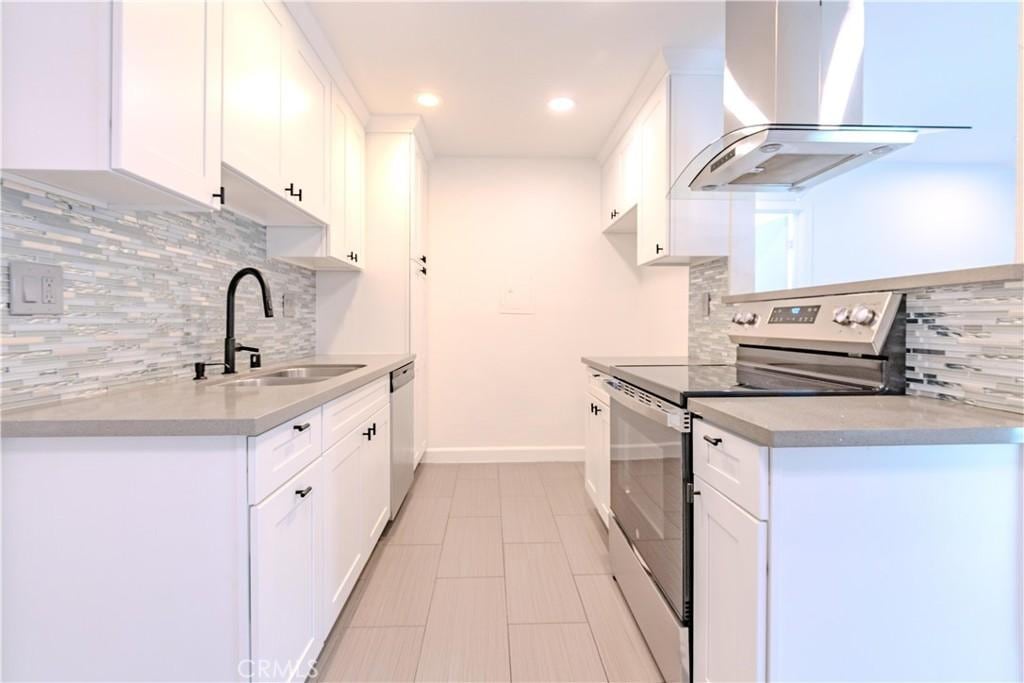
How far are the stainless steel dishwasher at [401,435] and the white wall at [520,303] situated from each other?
29.1 inches

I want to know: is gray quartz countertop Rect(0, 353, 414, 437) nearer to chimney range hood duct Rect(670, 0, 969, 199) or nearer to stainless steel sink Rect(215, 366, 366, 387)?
stainless steel sink Rect(215, 366, 366, 387)

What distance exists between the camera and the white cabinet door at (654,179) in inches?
91.7

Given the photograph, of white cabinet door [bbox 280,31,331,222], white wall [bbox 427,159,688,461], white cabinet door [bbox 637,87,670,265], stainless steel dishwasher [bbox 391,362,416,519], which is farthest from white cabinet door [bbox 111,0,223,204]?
white wall [bbox 427,159,688,461]

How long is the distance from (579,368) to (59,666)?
125 inches

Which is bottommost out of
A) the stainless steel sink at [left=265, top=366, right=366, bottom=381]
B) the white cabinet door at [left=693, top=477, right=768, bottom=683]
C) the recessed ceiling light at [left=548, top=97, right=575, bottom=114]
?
the white cabinet door at [left=693, top=477, right=768, bottom=683]

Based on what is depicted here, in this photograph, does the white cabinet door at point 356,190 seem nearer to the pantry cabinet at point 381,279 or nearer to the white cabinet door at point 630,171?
the pantry cabinet at point 381,279

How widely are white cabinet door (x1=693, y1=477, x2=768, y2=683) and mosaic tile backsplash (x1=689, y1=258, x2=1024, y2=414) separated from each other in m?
0.67

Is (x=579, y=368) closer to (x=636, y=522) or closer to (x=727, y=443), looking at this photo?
(x=636, y=522)

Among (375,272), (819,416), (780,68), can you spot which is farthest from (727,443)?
(375,272)

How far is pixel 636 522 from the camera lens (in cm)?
165

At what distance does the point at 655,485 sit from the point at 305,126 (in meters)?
2.07

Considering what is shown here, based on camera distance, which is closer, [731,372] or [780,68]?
[780,68]

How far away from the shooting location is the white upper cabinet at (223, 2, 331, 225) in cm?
146

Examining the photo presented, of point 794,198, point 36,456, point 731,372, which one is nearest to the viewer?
point 36,456
